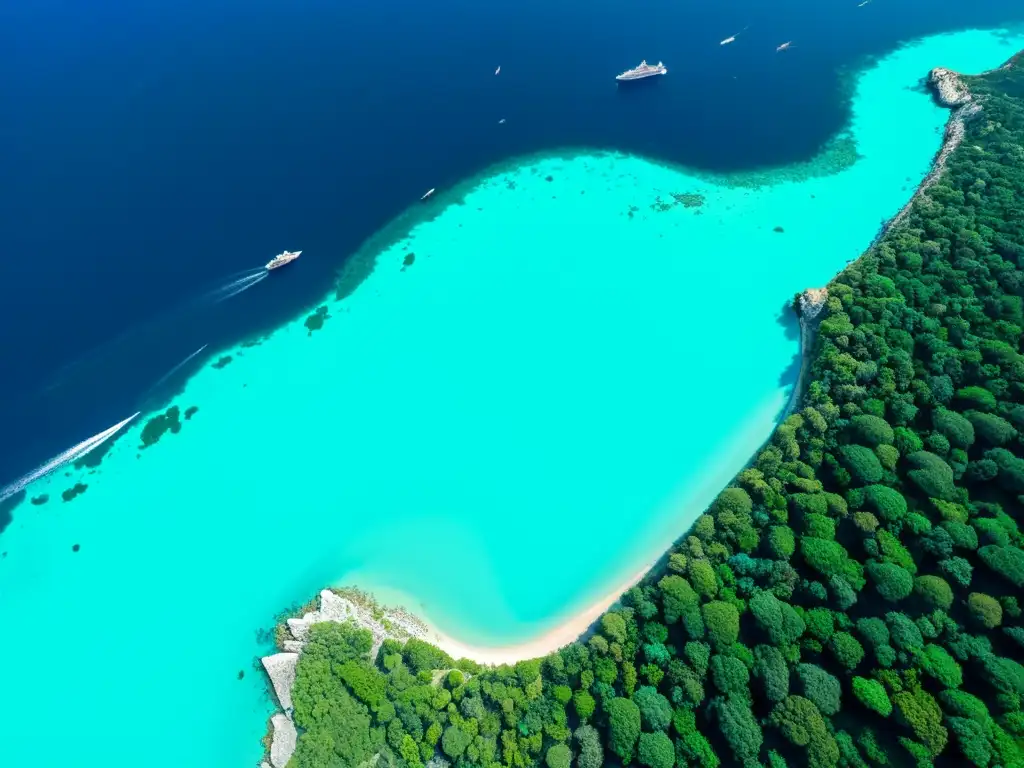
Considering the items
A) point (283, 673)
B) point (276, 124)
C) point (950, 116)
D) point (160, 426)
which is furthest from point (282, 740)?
point (950, 116)

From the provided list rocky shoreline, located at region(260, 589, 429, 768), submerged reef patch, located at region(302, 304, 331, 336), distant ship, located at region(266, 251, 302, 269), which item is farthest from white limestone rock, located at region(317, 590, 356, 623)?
distant ship, located at region(266, 251, 302, 269)

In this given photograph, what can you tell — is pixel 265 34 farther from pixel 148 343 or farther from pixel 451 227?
pixel 148 343

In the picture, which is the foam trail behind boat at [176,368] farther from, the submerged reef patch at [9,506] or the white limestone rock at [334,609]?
the white limestone rock at [334,609]

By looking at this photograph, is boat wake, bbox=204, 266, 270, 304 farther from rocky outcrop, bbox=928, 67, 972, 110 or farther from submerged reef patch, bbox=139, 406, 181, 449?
rocky outcrop, bbox=928, 67, 972, 110

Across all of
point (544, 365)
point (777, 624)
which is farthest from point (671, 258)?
point (777, 624)

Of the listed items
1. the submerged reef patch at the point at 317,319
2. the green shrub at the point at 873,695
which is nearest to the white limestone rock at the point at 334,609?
the submerged reef patch at the point at 317,319

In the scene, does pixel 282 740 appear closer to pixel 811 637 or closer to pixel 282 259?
pixel 811 637
